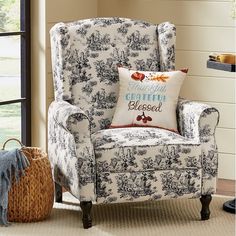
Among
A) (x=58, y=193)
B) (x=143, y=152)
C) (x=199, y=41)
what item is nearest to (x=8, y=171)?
(x=58, y=193)

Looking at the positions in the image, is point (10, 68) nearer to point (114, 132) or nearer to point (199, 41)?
point (114, 132)

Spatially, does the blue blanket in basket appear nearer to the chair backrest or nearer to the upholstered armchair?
the upholstered armchair

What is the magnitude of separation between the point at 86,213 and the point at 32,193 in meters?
0.30

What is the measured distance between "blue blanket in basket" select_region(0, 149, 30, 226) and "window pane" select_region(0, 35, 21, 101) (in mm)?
760

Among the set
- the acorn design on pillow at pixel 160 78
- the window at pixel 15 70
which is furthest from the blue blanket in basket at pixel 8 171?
the acorn design on pillow at pixel 160 78

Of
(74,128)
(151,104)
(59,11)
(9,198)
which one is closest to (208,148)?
(151,104)

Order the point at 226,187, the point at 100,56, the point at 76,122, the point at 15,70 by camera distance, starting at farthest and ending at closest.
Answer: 1. the point at 226,187
2. the point at 15,70
3. the point at 100,56
4. the point at 76,122

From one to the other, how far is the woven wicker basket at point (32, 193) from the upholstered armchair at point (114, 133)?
12 cm

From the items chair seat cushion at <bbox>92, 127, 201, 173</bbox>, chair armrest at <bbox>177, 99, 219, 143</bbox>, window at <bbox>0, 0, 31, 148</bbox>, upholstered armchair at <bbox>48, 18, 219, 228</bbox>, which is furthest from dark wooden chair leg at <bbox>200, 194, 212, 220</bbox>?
window at <bbox>0, 0, 31, 148</bbox>

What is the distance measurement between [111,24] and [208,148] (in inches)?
38.7

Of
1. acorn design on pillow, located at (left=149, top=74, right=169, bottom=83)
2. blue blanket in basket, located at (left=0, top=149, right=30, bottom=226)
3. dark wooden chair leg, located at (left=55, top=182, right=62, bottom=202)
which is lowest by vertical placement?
dark wooden chair leg, located at (left=55, top=182, right=62, bottom=202)

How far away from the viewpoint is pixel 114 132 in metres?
4.20

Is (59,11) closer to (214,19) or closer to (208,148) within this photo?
(214,19)

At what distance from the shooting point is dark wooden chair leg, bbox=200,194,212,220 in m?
4.22
